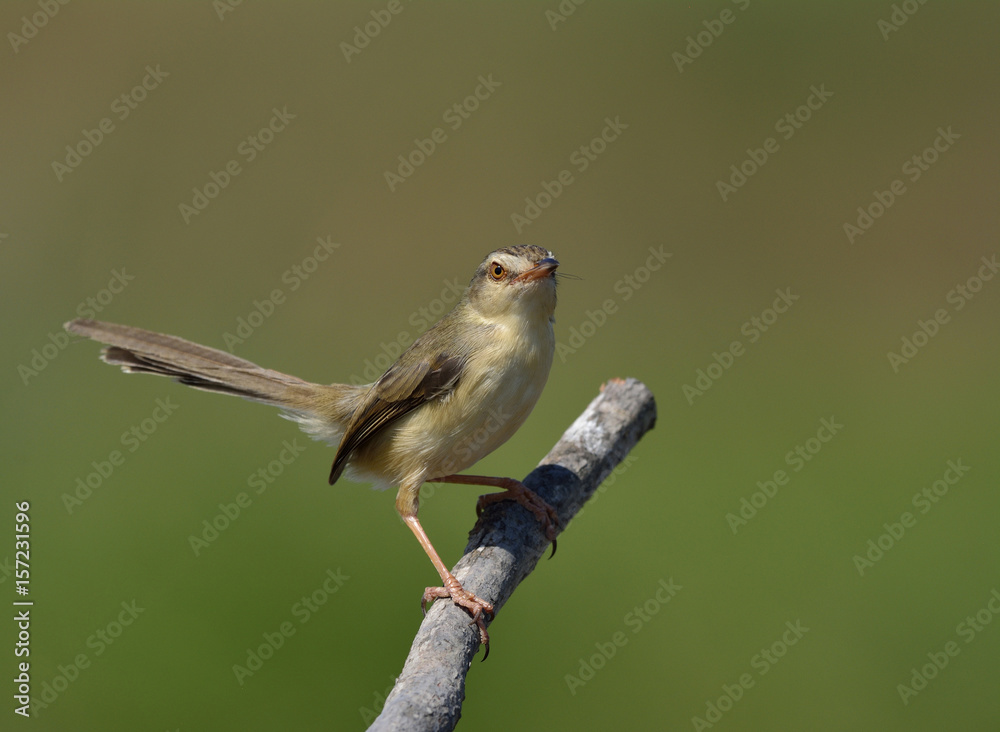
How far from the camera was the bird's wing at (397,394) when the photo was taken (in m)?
4.93

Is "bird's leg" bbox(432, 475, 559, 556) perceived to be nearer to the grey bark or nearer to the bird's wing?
the grey bark

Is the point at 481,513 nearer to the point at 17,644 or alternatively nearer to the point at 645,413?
the point at 645,413

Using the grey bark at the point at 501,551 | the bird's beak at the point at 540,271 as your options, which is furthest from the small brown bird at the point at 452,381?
the grey bark at the point at 501,551

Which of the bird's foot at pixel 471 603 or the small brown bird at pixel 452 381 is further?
the small brown bird at pixel 452 381

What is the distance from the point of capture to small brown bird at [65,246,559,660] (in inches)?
190

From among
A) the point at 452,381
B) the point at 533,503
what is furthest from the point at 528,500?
the point at 452,381

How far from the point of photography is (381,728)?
9.27 ft

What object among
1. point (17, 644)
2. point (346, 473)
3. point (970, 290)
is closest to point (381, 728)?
point (346, 473)

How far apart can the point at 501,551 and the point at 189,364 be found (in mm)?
2350

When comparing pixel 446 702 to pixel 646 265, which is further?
pixel 646 265

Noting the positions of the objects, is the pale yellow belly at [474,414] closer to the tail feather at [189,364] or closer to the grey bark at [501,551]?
the grey bark at [501,551]

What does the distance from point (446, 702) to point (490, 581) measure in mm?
1231

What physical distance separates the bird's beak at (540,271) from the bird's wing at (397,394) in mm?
556

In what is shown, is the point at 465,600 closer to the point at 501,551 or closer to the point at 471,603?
the point at 471,603
